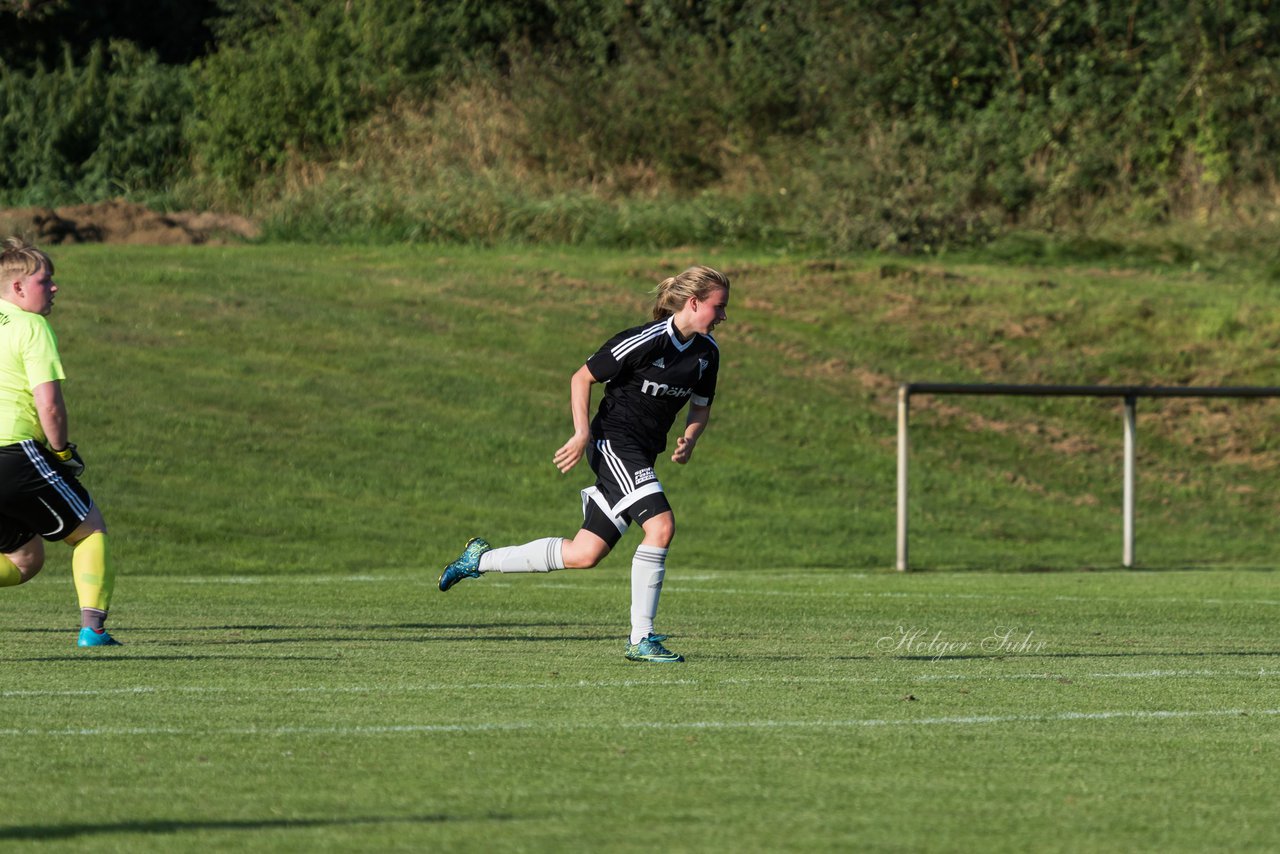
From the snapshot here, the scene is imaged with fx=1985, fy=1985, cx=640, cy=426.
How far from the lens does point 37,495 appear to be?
9.18 m

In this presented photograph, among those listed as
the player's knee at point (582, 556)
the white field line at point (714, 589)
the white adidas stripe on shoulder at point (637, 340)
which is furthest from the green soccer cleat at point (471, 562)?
the white field line at point (714, 589)

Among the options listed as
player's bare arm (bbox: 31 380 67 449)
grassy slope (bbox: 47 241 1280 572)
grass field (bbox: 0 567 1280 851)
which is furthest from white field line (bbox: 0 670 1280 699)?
grassy slope (bbox: 47 241 1280 572)

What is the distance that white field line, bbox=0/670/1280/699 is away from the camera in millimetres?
7711

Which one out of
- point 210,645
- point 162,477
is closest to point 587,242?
point 162,477

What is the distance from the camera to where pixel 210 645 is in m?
9.77

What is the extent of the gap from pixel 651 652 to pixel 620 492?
0.77 metres

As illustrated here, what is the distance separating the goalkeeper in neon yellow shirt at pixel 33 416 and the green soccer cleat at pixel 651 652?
2.58 meters

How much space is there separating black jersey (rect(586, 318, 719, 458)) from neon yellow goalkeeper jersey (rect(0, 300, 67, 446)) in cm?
249

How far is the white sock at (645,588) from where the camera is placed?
9.28m

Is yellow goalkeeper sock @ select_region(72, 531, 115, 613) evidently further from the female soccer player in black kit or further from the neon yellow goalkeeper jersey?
the female soccer player in black kit

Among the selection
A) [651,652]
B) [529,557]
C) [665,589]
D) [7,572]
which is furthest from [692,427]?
[665,589]

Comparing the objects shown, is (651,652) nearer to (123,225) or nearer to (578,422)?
(578,422)

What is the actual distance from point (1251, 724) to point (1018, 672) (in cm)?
171

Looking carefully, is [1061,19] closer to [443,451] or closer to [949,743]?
[443,451]
